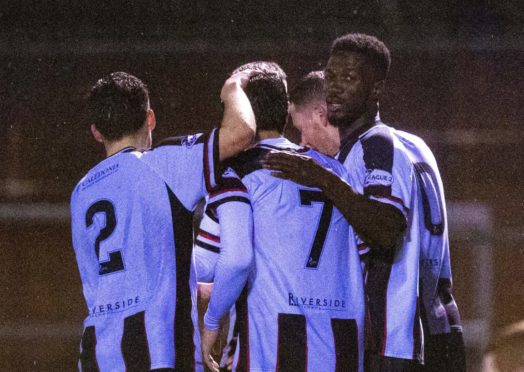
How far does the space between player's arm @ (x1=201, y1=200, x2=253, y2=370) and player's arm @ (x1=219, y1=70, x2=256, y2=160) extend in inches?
7.2

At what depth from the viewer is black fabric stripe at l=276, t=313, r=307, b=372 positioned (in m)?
2.83

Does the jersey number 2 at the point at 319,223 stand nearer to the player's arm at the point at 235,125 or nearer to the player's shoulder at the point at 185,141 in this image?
the player's arm at the point at 235,125

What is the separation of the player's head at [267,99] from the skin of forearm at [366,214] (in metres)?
0.30

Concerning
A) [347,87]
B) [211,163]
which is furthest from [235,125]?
[347,87]

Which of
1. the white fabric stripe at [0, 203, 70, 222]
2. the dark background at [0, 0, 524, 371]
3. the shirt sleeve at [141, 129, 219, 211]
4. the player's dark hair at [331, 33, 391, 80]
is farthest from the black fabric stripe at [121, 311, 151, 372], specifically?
the white fabric stripe at [0, 203, 70, 222]

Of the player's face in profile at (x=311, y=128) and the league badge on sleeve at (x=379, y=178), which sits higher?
the player's face in profile at (x=311, y=128)

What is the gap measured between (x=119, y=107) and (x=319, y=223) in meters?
0.80

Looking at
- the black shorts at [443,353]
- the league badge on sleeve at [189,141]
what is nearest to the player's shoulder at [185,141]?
the league badge on sleeve at [189,141]

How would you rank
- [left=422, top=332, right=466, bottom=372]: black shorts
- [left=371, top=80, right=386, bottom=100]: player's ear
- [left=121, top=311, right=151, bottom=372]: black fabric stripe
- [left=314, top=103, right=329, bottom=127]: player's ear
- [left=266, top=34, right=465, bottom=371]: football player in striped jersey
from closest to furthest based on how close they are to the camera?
[left=121, top=311, right=151, bottom=372]: black fabric stripe < [left=266, top=34, right=465, bottom=371]: football player in striped jersey < [left=422, top=332, right=466, bottom=372]: black shorts < [left=371, top=80, right=386, bottom=100]: player's ear < [left=314, top=103, right=329, bottom=127]: player's ear

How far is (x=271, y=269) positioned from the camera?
2861 mm

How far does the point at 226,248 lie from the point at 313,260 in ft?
0.97

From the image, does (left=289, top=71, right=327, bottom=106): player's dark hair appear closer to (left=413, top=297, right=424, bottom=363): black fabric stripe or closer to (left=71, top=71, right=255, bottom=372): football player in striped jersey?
(left=71, top=71, right=255, bottom=372): football player in striped jersey

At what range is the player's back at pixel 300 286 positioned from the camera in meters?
2.83

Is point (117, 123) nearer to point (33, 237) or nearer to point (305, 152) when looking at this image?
point (305, 152)
